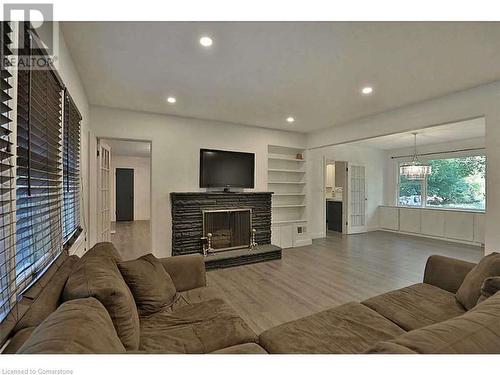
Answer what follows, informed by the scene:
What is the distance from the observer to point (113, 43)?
210 cm

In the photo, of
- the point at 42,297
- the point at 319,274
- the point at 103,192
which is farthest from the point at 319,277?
Answer: the point at 103,192

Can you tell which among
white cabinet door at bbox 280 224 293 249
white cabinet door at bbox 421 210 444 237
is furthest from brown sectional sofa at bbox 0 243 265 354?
white cabinet door at bbox 421 210 444 237

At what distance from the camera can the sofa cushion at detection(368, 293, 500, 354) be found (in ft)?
2.51

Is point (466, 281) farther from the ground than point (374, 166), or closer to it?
closer to it

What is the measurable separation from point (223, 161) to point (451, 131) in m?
4.91

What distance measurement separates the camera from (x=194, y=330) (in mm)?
1480

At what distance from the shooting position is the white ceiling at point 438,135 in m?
4.81

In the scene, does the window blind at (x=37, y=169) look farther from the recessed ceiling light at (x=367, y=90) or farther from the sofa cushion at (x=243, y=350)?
the recessed ceiling light at (x=367, y=90)

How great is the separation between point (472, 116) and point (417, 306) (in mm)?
2616

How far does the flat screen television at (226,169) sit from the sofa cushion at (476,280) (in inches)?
138

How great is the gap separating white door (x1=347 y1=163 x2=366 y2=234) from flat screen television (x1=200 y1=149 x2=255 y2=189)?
145 inches

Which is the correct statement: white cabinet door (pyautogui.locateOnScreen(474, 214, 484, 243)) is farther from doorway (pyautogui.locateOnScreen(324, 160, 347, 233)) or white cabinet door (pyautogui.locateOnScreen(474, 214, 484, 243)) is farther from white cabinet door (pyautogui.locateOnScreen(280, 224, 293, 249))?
white cabinet door (pyautogui.locateOnScreen(280, 224, 293, 249))

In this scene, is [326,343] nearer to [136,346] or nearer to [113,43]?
[136,346]

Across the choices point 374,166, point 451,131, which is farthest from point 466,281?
point 374,166
